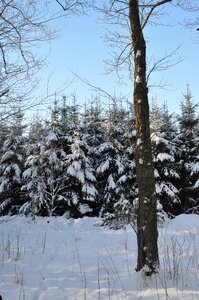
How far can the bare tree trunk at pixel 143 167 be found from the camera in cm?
→ 548

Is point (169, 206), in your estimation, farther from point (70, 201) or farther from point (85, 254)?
point (85, 254)

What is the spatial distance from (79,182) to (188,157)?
8994mm

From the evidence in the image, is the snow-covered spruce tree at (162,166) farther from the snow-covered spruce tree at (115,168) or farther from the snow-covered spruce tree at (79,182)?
the snow-covered spruce tree at (79,182)

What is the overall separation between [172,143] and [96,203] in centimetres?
711

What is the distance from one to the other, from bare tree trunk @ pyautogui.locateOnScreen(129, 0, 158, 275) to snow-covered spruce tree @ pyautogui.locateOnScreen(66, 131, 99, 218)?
55.3ft

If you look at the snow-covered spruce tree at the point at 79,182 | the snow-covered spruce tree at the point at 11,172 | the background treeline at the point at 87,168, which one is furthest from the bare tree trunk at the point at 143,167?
the snow-covered spruce tree at the point at 11,172

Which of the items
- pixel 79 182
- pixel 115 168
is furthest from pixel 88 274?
pixel 115 168

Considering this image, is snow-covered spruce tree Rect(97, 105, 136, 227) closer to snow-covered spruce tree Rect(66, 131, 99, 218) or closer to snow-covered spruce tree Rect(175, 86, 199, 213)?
snow-covered spruce tree Rect(66, 131, 99, 218)

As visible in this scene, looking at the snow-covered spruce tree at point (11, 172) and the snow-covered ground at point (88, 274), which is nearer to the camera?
the snow-covered ground at point (88, 274)

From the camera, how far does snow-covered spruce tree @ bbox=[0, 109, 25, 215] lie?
2530cm

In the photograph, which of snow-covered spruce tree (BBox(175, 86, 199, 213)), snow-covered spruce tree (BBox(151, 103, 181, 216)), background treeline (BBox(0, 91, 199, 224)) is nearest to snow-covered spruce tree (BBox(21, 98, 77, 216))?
background treeline (BBox(0, 91, 199, 224))

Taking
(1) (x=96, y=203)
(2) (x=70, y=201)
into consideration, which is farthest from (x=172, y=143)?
(2) (x=70, y=201)

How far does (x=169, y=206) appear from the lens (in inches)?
968

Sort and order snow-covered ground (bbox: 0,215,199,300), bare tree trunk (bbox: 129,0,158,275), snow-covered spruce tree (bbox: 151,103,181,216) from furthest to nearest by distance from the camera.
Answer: snow-covered spruce tree (bbox: 151,103,181,216) < bare tree trunk (bbox: 129,0,158,275) < snow-covered ground (bbox: 0,215,199,300)
